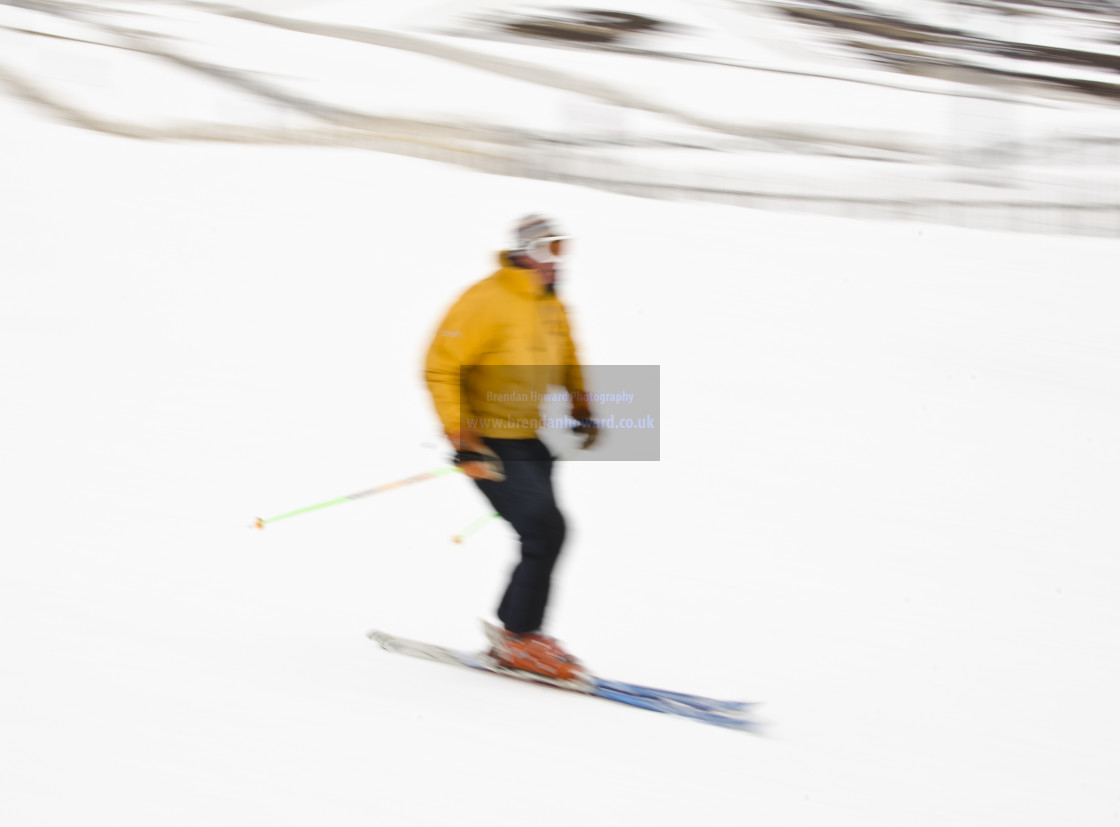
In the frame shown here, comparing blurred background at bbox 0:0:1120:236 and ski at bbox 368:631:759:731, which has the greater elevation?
blurred background at bbox 0:0:1120:236

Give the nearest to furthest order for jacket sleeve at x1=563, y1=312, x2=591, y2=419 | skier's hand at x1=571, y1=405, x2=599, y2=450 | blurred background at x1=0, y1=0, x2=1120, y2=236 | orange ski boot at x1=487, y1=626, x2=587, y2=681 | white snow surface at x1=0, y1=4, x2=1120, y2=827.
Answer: white snow surface at x1=0, y1=4, x2=1120, y2=827
orange ski boot at x1=487, y1=626, x2=587, y2=681
jacket sleeve at x1=563, y1=312, x2=591, y2=419
skier's hand at x1=571, y1=405, x2=599, y2=450
blurred background at x1=0, y1=0, x2=1120, y2=236

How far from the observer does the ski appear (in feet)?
9.71

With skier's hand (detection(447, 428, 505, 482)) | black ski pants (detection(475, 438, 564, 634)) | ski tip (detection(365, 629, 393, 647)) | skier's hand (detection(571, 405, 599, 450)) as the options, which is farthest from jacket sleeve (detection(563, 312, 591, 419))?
ski tip (detection(365, 629, 393, 647))

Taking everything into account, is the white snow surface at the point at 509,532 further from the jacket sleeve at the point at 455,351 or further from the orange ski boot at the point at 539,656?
the jacket sleeve at the point at 455,351

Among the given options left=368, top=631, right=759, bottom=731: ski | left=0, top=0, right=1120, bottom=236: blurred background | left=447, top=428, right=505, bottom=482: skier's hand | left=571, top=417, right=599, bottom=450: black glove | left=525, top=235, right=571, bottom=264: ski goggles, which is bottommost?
left=368, top=631, right=759, bottom=731: ski

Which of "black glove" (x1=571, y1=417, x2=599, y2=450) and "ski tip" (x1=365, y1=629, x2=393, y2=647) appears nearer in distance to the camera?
"ski tip" (x1=365, y1=629, x2=393, y2=647)

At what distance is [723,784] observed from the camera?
8.54 ft

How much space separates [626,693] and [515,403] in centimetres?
96

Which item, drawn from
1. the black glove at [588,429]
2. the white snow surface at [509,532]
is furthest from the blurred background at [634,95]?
the black glove at [588,429]

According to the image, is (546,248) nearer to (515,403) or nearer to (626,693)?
(515,403)

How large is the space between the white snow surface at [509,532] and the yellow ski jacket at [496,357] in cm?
83

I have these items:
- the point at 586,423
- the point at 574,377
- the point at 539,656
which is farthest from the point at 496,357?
the point at 539,656

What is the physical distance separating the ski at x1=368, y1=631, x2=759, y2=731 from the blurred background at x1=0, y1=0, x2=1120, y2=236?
5010mm

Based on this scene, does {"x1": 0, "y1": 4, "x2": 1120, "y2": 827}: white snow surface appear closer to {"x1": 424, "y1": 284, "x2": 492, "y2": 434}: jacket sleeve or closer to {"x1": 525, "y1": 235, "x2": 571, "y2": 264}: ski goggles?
{"x1": 424, "y1": 284, "x2": 492, "y2": 434}: jacket sleeve
